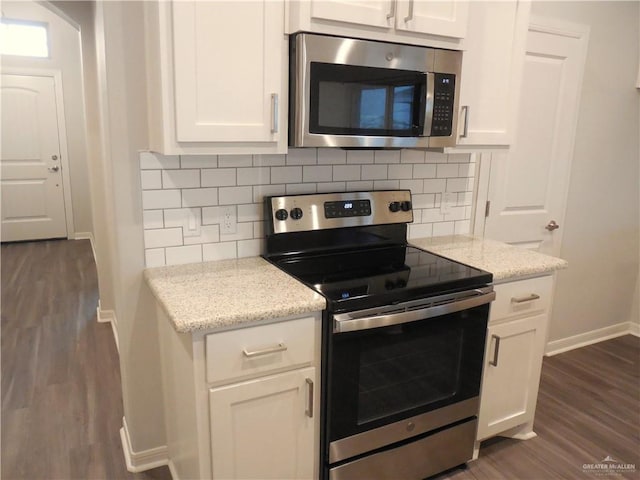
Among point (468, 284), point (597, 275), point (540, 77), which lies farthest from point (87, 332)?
point (597, 275)

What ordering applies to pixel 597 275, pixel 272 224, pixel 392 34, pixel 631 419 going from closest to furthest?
pixel 392 34 < pixel 272 224 < pixel 631 419 < pixel 597 275

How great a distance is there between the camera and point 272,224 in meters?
2.02

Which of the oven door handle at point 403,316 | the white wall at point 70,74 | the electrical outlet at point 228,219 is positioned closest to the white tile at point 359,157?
the electrical outlet at point 228,219

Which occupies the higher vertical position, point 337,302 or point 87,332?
point 337,302

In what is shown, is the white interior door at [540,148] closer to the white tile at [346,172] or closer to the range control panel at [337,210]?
the range control panel at [337,210]

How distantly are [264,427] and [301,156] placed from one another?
110 cm

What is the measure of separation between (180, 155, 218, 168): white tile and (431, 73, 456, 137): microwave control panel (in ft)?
2.90

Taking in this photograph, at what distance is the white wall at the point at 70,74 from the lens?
5.55 meters

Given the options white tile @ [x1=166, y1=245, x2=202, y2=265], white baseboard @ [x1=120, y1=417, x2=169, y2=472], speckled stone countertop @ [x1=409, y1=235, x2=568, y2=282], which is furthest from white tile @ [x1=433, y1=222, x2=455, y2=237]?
white baseboard @ [x1=120, y1=417, x2=169, y2=472]

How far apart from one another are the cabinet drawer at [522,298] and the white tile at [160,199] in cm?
133

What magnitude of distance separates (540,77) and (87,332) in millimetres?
3334

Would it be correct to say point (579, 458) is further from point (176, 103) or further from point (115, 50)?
point (115, 50)

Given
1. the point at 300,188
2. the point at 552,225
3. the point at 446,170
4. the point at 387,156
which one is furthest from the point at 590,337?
the point at 300,188

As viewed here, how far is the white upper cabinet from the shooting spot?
1638 mm
